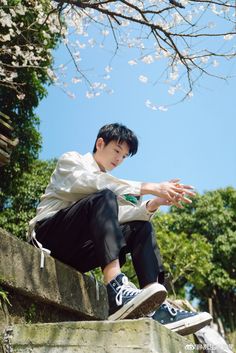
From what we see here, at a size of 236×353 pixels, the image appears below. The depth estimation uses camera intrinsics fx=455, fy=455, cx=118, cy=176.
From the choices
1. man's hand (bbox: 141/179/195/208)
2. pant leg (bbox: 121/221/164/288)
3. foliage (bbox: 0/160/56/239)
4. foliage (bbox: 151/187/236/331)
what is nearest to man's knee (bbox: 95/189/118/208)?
man's hand (bbox: 141/179/195/208)

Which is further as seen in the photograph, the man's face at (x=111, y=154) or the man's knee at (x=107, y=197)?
the man's face at (x=111, y=154)

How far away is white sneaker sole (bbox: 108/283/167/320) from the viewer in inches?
80.9

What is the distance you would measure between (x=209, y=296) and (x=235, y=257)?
2644mm

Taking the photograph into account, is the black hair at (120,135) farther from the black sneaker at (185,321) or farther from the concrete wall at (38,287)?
the black sneaker at (185,321)

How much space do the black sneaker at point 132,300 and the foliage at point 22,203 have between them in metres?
12.1

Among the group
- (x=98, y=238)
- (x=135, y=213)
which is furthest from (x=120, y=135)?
(x=98, y=238)

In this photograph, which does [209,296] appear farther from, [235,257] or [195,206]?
[195,206]

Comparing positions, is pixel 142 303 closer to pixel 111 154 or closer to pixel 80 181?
pixel 80 181

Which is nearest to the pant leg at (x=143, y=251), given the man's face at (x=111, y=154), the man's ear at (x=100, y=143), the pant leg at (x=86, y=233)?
the pant leg at (x=86, y=233)

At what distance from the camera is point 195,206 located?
25.8 metres

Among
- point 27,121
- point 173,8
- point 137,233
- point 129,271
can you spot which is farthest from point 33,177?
point 137,233

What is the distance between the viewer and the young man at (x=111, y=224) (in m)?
2.20

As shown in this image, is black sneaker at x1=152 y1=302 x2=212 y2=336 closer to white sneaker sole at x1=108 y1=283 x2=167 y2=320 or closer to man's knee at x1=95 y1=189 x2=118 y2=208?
white sneaker sole at x1=108 y1=283 x2=167 y2=320

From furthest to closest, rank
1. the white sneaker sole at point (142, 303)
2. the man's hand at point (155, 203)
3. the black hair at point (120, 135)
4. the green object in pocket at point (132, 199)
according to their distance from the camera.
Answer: the black hair at point (120, 135)
the green object in pocket at point (132, 199)
the man's hand at point (155, 203)
the white sneaker sole at point (142, 303)
